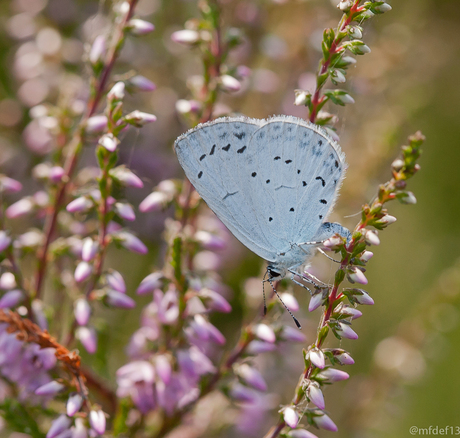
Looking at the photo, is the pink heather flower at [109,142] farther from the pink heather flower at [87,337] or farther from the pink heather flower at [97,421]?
the pink heather flower at [97,421]

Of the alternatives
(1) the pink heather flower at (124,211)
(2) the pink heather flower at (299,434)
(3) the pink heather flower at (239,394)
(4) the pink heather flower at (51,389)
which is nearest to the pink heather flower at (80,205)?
(1) the pink heather flower at (124,211)

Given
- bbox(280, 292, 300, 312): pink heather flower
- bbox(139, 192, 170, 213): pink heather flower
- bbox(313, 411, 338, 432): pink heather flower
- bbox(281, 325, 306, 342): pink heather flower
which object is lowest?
bbox(313, 411, 338, 432): pink heather flower

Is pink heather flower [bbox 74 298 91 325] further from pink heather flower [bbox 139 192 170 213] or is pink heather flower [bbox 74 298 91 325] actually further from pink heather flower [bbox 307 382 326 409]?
pink heather flower [bbox 307 382 326 409]

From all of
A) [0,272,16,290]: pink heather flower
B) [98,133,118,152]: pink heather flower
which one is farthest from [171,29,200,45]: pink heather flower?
[0,272,16,290]: pink heather flower

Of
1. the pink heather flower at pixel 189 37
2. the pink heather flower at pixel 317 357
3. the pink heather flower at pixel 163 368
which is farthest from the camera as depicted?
the pink heather flower at pixel 189 37

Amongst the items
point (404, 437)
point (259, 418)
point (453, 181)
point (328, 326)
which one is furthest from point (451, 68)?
point (328, 326)

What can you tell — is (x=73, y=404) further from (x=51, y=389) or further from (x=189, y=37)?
(x=189, y=37)

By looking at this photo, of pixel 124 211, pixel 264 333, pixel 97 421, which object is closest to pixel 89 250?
pixel 124 211
